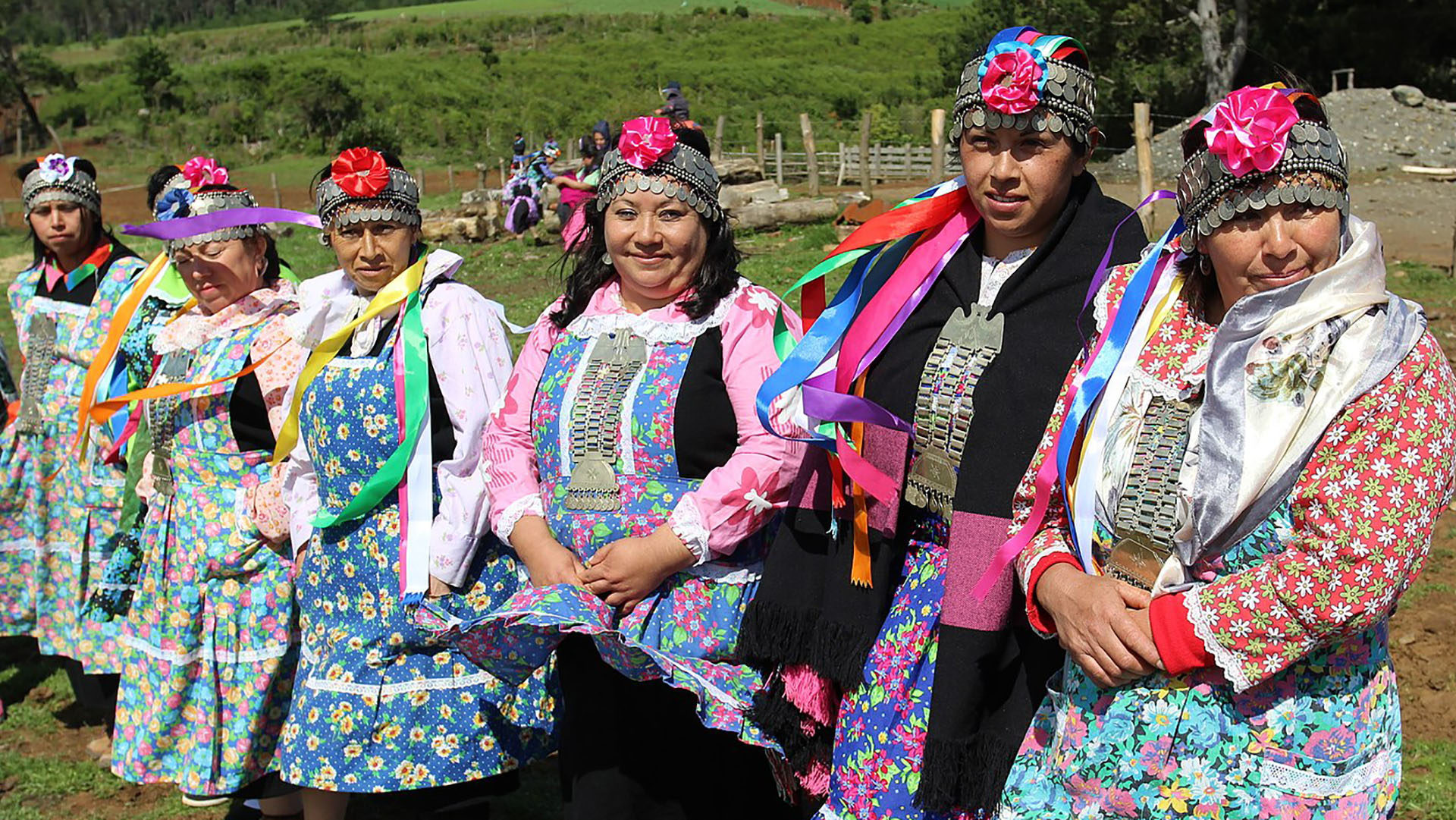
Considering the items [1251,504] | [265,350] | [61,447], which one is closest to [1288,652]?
[1251,504]

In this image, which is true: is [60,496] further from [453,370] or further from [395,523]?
[453,370]

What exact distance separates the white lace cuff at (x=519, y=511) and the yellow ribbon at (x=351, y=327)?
0.74 metres

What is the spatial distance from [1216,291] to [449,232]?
682 inches

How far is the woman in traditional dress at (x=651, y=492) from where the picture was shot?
302 centimetres

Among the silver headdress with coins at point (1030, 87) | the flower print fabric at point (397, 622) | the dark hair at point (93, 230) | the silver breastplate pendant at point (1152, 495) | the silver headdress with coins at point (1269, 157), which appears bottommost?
the flower print fabric at point (397, 622)

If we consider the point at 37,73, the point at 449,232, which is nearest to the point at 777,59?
the point at 37,73

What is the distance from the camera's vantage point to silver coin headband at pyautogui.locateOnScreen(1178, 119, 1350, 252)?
79.6 inches

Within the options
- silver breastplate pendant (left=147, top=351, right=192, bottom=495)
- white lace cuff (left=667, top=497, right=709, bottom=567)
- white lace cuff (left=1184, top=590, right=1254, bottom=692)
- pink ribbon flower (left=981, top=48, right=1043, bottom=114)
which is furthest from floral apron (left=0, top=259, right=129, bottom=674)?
white lace cuff (left=1184, top=590, right=1254, bottom=692)

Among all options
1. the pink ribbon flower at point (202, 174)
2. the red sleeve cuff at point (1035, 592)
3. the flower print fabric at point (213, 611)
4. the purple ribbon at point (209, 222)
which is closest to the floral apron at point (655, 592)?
the red sleeve cuff at point (1035, 592)

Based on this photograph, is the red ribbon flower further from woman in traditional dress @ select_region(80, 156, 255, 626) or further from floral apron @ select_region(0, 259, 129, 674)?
floral apron @ select_region(0, 259, 129, 674)

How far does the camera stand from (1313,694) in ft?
6.74

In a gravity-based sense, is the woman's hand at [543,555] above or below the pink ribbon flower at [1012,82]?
below

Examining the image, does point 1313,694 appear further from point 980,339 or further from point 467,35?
point 467,35

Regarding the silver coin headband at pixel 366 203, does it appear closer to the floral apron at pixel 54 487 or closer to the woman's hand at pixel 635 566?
the woman's hand at pixel 635 566
